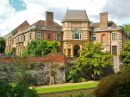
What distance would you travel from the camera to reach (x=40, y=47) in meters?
30.6

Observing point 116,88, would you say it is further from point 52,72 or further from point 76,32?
point 76,32

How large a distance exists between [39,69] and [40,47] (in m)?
5.68

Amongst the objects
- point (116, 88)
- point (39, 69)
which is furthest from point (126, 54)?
point (116, 88)

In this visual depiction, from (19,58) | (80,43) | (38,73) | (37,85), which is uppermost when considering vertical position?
(80,43)

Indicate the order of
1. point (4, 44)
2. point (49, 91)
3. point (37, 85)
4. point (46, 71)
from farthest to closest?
point (4, 44), point (46, 71), point (37, 85), point (49, 91)

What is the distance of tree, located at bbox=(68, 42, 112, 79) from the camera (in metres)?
27.0

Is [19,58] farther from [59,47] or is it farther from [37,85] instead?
[59,47]

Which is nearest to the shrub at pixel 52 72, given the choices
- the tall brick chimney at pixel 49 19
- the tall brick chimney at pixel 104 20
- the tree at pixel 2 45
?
the tall brick chimney at pixel 49 19

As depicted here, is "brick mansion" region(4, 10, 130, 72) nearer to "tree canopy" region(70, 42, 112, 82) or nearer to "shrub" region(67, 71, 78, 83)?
"tree canopy" region(70, 42, 112, 82)

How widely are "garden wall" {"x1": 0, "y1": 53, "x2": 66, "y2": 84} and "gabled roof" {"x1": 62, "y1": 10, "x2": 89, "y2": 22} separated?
12092mm

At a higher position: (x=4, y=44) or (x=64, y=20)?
(x=64, y=20)

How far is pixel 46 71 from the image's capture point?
2648 cm

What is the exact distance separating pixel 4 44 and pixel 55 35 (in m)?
30.5

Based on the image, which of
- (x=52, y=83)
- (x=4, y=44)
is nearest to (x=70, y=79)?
(x=52, y=83)
